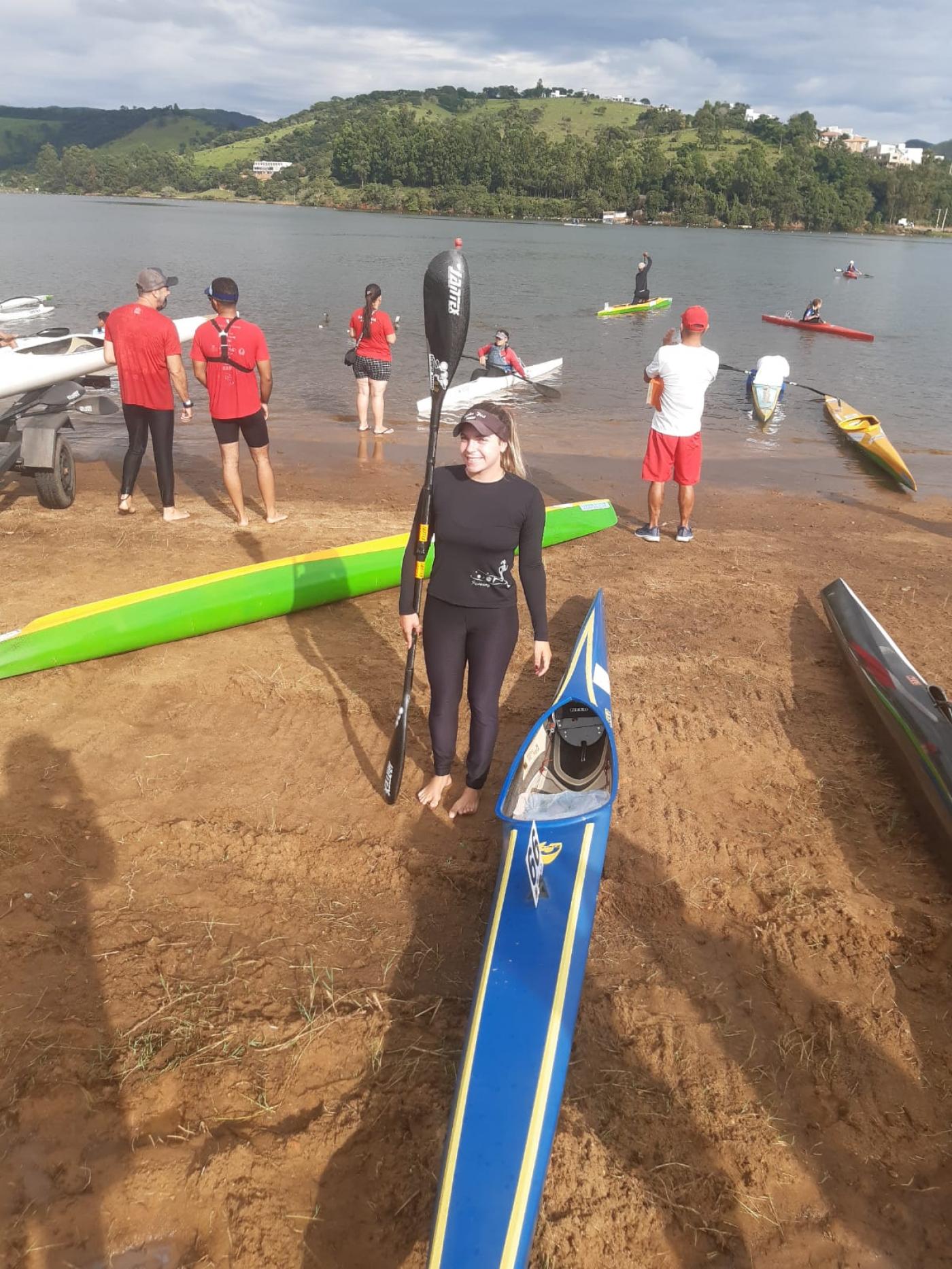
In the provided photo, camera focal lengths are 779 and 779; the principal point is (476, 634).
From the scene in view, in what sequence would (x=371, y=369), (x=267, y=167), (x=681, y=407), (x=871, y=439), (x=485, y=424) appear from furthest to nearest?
1. (x=267, y=167)
2. (x=871, y=439)
3. (x=371, y=369)
4. (x=681, y=407)
5. (x=485, y=424)

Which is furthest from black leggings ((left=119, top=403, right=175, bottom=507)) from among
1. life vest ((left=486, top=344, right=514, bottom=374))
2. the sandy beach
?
life vest ((left=486, top=344, right=514, bottom=374))

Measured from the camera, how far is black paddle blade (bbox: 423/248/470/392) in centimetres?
397

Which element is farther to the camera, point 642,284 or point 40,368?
point 642,284

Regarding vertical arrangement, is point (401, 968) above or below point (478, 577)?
below

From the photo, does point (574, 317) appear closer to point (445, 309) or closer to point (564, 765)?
point (445, 309)

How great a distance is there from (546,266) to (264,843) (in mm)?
43463

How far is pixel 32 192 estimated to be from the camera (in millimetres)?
124062

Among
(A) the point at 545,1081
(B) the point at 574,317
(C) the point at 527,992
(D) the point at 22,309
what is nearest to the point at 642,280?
(B) the point at 574,317

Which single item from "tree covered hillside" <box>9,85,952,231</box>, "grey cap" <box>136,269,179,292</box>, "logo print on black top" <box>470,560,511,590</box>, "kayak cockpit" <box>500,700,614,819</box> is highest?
"tree covered hillside" <box>9,85,952,231</box>

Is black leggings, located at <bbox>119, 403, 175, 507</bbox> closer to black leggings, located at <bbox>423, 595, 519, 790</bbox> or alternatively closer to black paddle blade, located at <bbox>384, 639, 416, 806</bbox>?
black paddle blade, located at <bbox>384, 639, 416, 806</bbox>

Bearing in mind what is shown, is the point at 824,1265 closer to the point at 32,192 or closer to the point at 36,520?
the point at 36,520

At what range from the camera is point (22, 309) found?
2000 cm

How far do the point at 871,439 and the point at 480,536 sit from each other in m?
10.1

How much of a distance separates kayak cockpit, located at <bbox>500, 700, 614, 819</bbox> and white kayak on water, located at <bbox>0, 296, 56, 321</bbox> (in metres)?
21.5
